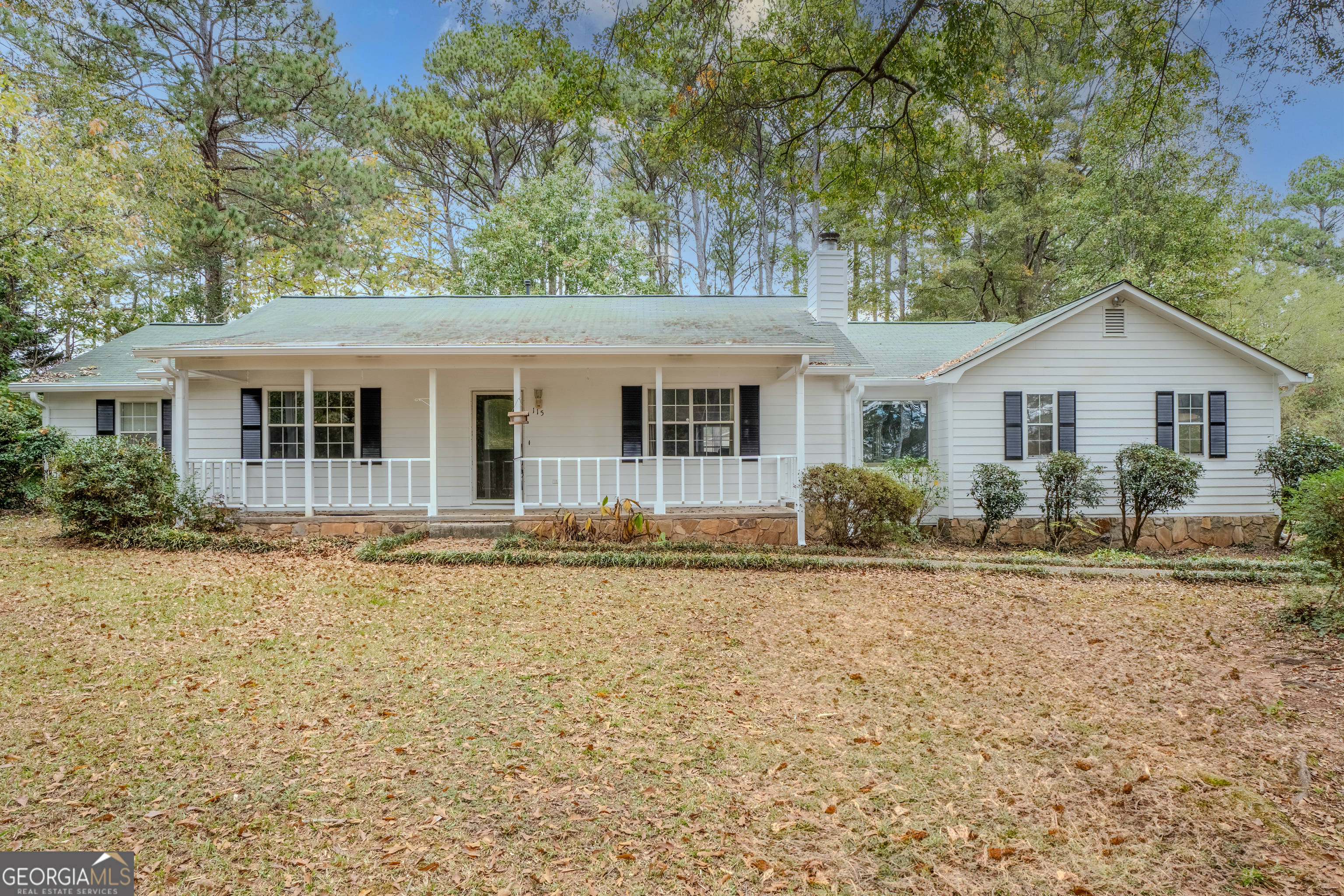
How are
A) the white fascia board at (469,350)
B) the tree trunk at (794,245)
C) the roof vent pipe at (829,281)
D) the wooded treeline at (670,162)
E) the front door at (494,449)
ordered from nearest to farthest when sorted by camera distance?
the wooded treeline at (670,162) < the white fascia board at (469,350) < the front door at (494,449) < the roof vent pipe at (829,281) < the tree trunk at (794,245)

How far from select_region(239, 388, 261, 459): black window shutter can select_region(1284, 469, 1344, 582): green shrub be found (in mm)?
13556

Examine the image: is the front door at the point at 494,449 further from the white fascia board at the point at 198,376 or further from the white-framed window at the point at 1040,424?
the white-framed window at the point at 1040,424

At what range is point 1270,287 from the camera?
2442 centimetres

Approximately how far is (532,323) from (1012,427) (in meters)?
8.61

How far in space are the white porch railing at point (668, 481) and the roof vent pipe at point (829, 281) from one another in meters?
3.57

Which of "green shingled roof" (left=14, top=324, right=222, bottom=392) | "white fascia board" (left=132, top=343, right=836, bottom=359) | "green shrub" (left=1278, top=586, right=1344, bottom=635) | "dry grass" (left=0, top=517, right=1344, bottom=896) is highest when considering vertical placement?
"green shingled roof" (left=14, top=324, right=222, bottom=392)

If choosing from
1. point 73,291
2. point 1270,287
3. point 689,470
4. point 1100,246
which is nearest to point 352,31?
point 73,291

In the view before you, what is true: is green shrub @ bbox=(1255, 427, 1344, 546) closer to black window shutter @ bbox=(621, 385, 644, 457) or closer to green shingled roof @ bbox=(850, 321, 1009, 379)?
green shingled roof @ bbox=(850, 321, 1009, 379)

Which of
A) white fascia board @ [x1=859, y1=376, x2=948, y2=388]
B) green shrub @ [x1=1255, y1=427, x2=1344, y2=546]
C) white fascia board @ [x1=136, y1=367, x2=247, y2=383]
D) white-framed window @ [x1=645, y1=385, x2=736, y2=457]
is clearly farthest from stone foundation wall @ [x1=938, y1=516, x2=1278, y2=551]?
white fascia board @ [x1=136, y1=367, x2=247, y2=383]

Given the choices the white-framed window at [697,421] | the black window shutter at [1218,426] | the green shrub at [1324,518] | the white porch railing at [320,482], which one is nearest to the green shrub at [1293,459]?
the black window shutter at [1218,426]

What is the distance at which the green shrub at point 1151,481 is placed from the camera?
10.4 m

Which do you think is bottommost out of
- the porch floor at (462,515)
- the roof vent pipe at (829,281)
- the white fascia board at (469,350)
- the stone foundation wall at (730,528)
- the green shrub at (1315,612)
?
the green shrub at (1315,612)

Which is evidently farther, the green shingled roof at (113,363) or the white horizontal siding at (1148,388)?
the green shingled roof at (113,363)

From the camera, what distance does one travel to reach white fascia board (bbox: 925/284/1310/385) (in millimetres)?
11242
